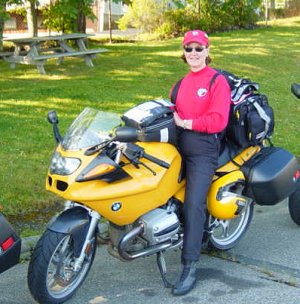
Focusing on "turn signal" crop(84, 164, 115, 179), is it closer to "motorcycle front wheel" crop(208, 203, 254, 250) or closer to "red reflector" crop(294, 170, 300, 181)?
"motorcycle front wheel" crop(208, 203, 254, 250)

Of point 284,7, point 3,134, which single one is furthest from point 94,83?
point 284,7

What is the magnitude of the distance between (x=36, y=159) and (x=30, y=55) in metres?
5.63

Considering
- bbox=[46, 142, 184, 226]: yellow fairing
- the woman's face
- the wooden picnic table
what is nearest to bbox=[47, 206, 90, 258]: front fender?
bbox=[46, 142, 184, 226]: yellow fairing

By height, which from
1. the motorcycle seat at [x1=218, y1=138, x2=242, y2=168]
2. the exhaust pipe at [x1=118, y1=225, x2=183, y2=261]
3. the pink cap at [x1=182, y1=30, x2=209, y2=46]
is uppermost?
the pink cap at [x1=182, y1=30, x2=209, y2=46]

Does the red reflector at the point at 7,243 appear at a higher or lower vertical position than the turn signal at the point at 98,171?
lower

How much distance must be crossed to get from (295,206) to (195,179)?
61.6 inches

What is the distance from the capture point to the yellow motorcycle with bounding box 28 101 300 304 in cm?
362

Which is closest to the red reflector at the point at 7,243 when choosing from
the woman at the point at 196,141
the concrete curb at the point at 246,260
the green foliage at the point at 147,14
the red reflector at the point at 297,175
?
the woman at the point at 196,141

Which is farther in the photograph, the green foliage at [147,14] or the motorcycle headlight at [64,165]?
the green foliage at [147,14]

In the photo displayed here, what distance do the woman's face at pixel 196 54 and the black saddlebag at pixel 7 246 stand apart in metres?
1.66

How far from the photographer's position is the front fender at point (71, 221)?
3.65 metres

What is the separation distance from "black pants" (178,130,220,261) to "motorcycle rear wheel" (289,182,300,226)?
1.38 metres

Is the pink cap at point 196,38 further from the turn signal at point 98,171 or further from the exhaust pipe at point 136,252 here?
the exhaust pipe at point 136,252

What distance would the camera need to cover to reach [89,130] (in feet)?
12.5
